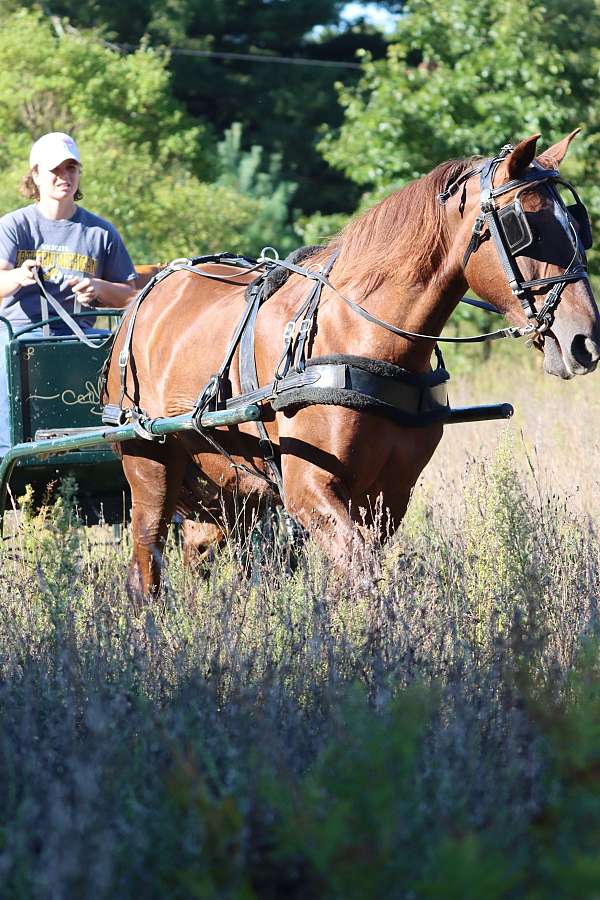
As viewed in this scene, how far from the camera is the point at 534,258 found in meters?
3.97

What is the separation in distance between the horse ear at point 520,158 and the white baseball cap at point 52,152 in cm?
287

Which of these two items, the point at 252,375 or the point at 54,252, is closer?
the point at 252,375

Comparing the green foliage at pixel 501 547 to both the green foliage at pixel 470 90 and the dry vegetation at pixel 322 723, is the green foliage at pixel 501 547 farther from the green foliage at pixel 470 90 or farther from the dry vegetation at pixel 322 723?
the green foliage at pixel 470 90

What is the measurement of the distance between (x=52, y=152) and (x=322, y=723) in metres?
3.88

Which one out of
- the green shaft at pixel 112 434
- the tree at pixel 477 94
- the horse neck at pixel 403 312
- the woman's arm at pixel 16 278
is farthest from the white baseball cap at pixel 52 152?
the tree at pixel 477 94

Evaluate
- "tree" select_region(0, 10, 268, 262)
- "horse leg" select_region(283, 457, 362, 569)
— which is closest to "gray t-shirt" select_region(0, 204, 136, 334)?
"horse leg" select_region(283, 457, 362, 569)

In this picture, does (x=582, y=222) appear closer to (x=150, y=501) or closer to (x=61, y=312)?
(x=150, y=501)

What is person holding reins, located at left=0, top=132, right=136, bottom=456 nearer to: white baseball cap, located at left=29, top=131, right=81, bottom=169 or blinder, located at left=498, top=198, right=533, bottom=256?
white baseball cap, located at left=29, top=131, right=81, bottom=169

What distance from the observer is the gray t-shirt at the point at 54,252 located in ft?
19.8

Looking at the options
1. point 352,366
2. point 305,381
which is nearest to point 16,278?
point 305,381

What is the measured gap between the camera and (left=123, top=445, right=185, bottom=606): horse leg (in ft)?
18.3

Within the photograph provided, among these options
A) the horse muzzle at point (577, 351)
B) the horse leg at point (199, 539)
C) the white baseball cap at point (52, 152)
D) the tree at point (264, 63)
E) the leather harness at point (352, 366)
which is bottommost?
the horse leg at point (199, 539)

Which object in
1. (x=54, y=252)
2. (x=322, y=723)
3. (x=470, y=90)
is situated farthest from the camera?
(x=470, y=90)

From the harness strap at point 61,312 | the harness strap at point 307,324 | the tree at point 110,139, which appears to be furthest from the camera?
the tree at point 110,139
